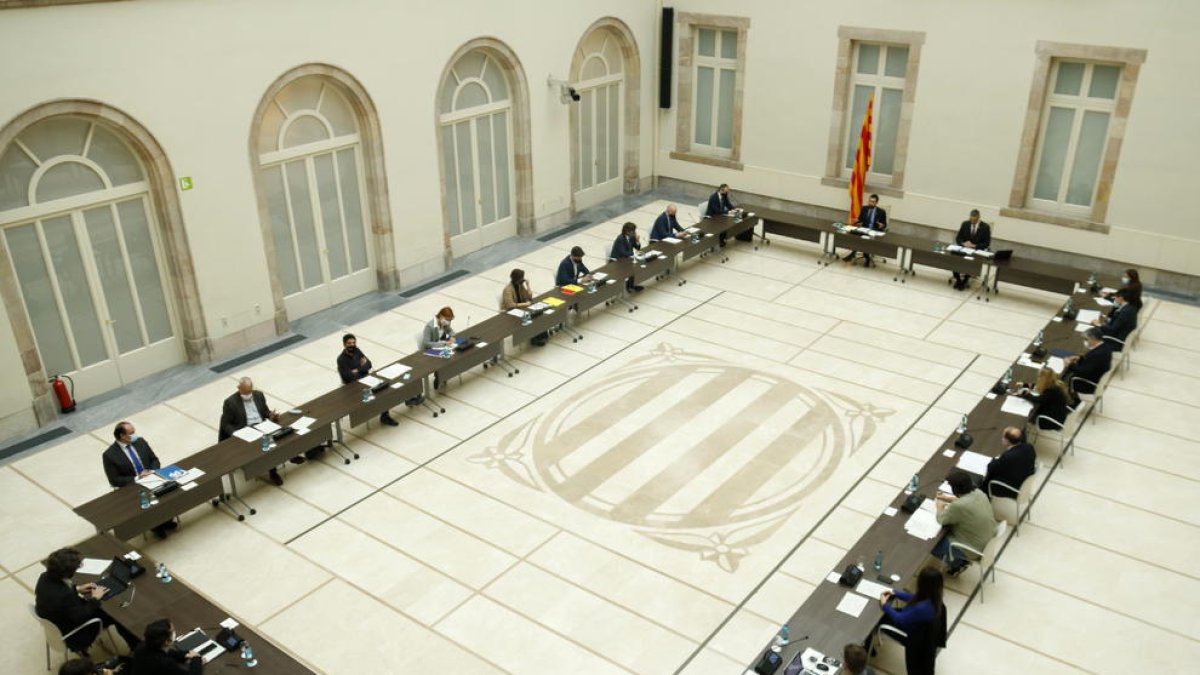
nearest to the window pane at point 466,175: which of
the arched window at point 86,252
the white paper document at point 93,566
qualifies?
the arched window at point 86,252

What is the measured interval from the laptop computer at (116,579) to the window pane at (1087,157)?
50.8 ft

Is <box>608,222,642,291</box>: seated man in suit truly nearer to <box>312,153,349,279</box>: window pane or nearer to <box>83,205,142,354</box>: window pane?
<box>312,153,349,279</box>: window pane

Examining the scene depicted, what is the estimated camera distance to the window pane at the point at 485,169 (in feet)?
Answer: 54.9

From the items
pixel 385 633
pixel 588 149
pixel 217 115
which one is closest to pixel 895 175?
pixel 588 149

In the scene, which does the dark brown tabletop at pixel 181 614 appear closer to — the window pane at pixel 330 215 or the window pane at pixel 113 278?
the window pane at pixel 113 278

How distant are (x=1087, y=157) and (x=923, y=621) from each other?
11.8 m

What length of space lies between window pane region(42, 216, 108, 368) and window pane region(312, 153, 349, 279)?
142 inches

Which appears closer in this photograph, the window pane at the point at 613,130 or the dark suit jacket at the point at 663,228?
the dark suit jacket at the point at 663,228

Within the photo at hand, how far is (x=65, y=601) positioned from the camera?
7.49 m

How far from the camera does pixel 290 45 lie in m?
13.0

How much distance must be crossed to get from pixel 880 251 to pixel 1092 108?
13.6ft

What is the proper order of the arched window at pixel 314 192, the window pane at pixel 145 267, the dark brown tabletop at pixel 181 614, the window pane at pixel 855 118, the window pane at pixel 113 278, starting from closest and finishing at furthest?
1. the dark brown tabletop at pixel 181 614
2. the window pane at pixel 113 278
3. the window pane at pixel 145 267
4. the arched window at pixel 314 192
5. the window pane at pixel 855 118

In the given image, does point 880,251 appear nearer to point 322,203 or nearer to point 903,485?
point 903,485

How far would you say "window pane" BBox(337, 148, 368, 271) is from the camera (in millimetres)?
14578
